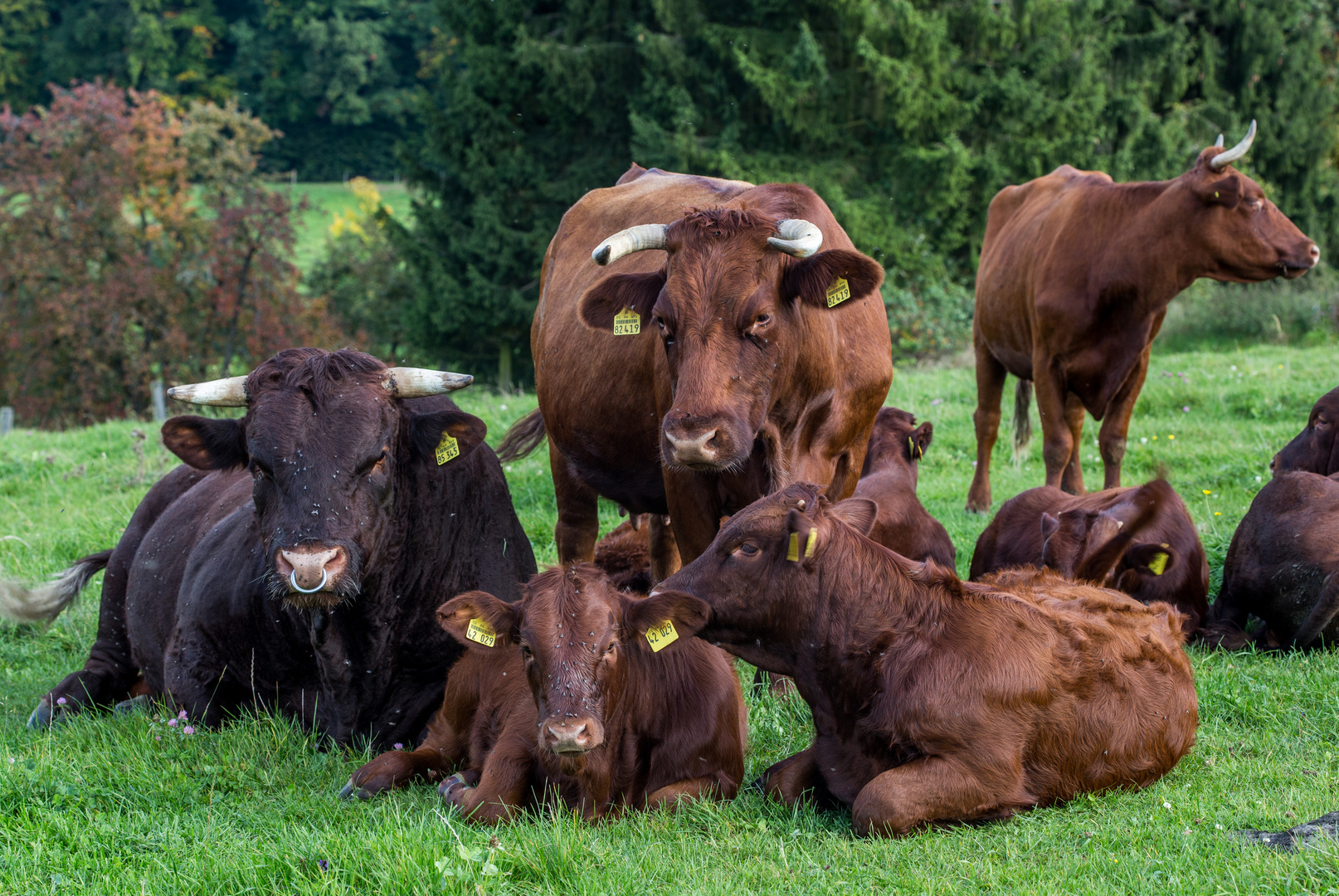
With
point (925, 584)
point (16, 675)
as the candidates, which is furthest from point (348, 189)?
point (925, 584)

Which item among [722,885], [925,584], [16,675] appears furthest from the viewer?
[16,675]

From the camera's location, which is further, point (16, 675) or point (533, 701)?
point (16, 675)

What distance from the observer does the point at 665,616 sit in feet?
A: 14.0

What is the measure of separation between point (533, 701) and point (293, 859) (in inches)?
40.8

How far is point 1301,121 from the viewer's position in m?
29.8

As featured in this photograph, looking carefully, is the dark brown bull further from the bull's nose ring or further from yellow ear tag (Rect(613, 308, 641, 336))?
yellow ear tag (Rect(613, 308, 641, 336))

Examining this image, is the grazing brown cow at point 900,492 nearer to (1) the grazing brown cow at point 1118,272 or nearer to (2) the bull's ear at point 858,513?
(1) the grazing brown cow at point 1118,272

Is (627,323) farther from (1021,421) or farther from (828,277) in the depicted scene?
(1021,421)

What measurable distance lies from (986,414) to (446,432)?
6.28 m

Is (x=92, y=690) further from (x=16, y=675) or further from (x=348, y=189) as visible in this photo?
(x=348, y=189)

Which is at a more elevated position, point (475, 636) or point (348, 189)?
point (475, 636)

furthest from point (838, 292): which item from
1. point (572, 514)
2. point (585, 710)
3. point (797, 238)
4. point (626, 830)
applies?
point (572, 514)

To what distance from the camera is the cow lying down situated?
416 centimetres

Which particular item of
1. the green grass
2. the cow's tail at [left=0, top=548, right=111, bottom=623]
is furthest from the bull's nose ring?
the cow's tail at [left=0, top=548, right=111, bottom=623]
